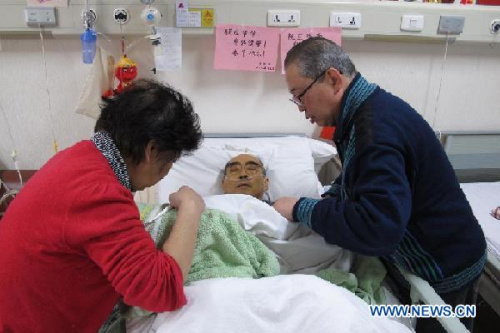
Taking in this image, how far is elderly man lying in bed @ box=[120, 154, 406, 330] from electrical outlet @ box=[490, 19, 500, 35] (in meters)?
1.39

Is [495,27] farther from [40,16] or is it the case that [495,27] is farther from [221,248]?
[40,16]

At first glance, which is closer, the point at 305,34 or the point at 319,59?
the point at 319,59

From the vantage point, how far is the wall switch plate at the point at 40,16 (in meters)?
1.78

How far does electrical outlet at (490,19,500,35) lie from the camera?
2.04 metres

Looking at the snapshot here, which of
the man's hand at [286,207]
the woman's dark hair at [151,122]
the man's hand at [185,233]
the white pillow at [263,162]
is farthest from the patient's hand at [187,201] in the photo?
the white pillow at [263,162]

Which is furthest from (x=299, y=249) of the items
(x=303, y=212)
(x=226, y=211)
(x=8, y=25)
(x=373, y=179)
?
(x=8, y=25)

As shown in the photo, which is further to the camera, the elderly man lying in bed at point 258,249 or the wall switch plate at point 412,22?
the wall switch plate at point 412,22

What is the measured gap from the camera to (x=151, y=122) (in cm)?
95

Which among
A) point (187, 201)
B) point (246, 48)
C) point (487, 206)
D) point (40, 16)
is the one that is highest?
point (40, 16)

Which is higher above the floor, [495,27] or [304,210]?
[495,27]

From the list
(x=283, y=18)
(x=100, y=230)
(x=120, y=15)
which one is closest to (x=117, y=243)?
(x=100, y=230)

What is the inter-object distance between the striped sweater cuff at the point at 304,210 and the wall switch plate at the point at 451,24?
1.23m

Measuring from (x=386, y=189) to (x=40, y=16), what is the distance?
1.56 metres

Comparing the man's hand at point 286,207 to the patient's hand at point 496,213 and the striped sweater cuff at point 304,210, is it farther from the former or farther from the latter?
the patient's hand at point 496,213
